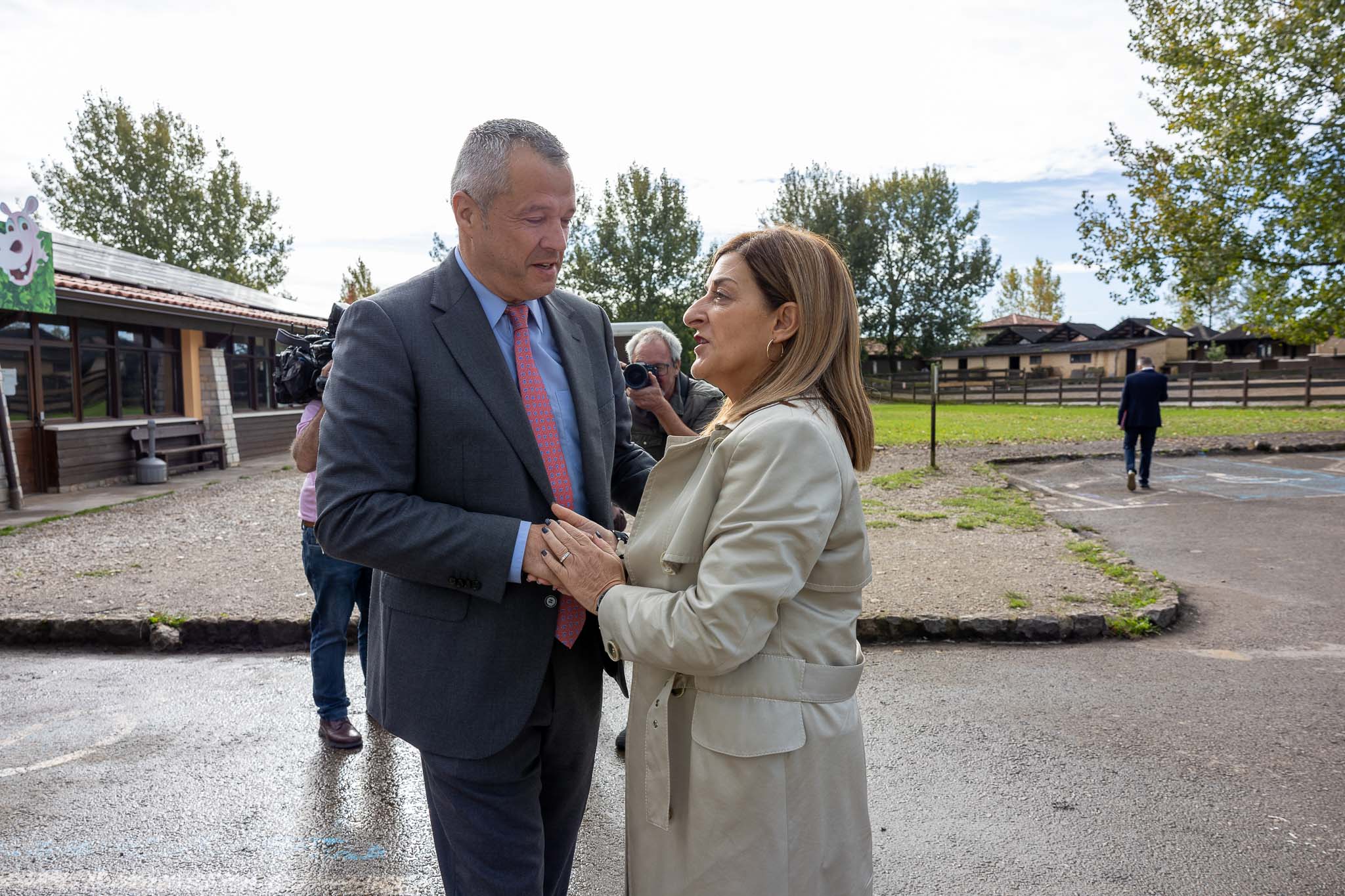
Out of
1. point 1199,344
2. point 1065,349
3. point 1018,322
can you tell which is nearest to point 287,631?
point 1065,349

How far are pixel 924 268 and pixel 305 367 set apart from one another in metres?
53.1

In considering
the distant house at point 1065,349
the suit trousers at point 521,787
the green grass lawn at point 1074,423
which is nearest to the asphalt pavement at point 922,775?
the suit trousers at point 521,787

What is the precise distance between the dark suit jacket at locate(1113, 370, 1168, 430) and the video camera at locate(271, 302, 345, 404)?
11.2 metres

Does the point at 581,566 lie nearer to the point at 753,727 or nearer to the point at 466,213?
the point at 753,727

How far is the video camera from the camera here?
3662 mm

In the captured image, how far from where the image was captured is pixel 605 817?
3527 mm

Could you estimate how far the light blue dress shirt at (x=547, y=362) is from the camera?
2.01 metres

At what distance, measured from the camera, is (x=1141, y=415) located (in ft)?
39.5

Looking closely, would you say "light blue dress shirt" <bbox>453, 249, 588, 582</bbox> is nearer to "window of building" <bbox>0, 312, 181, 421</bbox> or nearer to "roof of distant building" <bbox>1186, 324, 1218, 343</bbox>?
"window of building" <bbox>0, 312, 181, 421</bbox>

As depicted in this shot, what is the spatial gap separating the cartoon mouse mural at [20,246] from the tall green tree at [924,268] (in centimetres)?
4609

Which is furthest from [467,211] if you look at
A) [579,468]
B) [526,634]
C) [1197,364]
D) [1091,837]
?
[1197,364]

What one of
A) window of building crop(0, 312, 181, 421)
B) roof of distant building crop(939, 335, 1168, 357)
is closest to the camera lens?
window of building crop(0, 312, 181, 421)

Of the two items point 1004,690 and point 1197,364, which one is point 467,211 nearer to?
point 1004,690

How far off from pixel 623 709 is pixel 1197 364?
204 feet
